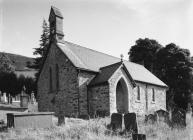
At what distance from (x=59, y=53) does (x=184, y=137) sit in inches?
595

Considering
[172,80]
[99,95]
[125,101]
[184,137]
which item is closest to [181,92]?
[172,80]

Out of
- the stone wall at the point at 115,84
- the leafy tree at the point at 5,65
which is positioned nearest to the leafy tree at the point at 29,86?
the leafy tree at the point at 5,65

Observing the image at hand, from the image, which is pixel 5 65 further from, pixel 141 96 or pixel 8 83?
pixel 141 96

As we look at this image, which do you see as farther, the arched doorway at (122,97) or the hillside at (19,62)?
the hillside at (19,62)

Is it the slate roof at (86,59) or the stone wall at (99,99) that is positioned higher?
the slate roof at (86,59)

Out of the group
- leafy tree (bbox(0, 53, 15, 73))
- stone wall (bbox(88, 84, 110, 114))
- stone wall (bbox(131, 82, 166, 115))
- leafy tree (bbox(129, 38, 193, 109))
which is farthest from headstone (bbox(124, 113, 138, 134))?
leafy tree (bbox(0, 53, 15, 73))

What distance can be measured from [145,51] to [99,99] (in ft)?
108

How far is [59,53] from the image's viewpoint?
2302 centimetres

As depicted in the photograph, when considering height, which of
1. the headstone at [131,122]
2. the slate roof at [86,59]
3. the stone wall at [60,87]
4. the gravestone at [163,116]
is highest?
the slate roof at [86,59]

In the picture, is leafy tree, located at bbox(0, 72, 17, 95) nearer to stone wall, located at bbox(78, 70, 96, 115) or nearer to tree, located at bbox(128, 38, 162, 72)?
stone wall, located at bbox(78, 70, 96, 115)

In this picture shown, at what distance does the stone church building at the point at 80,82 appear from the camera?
20.8m

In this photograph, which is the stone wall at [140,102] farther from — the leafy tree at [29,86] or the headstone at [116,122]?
the leafy tree at [29,86]

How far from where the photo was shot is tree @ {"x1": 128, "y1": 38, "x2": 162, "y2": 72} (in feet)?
166

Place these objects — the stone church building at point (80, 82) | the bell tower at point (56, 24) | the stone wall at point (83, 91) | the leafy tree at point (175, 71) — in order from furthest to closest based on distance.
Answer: the leafy tree at point (175, 71)
the bell tower at point (56, 24)
the stone wall at point (83, 91)
the stone church building at point (80, 82)
